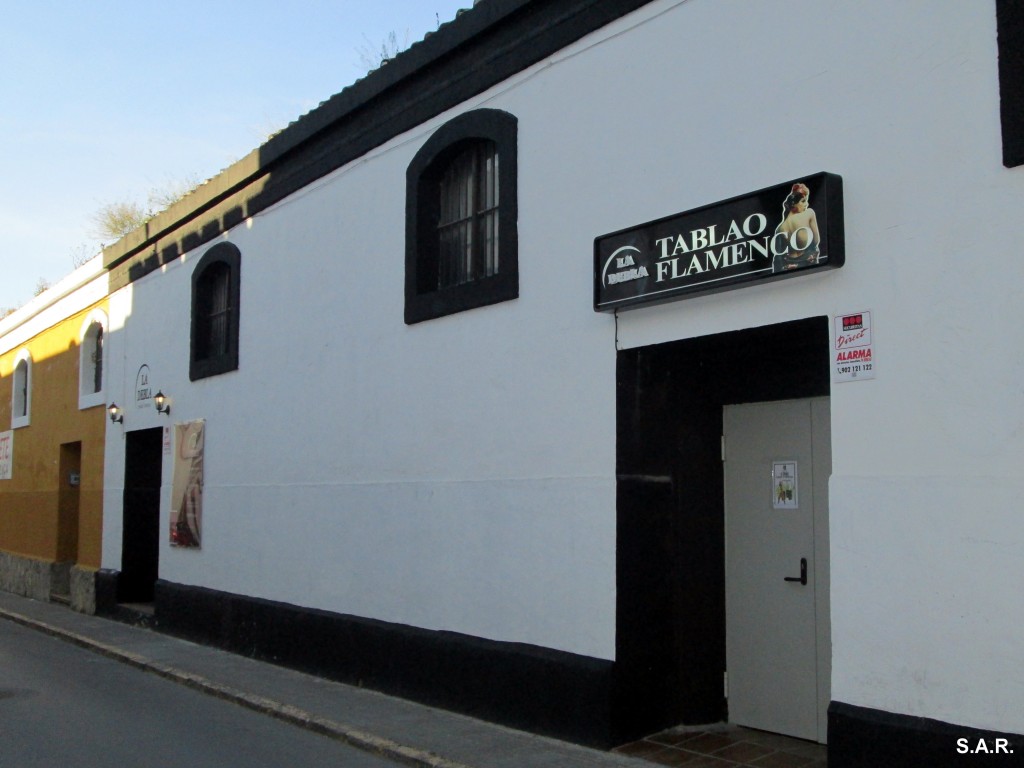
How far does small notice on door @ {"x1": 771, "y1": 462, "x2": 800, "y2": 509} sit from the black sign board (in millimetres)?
1497

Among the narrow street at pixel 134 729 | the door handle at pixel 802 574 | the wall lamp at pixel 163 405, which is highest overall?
the wall lamp at pixel 163 405

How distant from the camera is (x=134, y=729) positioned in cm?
822

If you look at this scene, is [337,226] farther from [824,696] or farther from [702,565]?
[824,696]

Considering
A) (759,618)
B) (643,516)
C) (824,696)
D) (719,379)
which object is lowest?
(824,696)

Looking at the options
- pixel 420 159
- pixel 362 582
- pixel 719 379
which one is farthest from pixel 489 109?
pixel 362 582

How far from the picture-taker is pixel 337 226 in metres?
11.0

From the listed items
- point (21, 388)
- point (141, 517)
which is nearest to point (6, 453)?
point (21, 388)

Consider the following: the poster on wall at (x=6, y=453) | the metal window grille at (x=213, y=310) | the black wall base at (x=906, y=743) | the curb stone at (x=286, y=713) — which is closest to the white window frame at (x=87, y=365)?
the metal window grille at (x=213, y=310)

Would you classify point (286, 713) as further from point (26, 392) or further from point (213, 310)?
point (26, 392)

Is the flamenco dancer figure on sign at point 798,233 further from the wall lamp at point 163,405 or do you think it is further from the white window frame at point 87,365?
the white window frame at point 87,365

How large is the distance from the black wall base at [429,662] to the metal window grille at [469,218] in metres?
3.17

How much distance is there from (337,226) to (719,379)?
194 inches

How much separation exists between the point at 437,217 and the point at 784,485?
4.26 metres

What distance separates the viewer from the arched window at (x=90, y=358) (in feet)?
58.3
